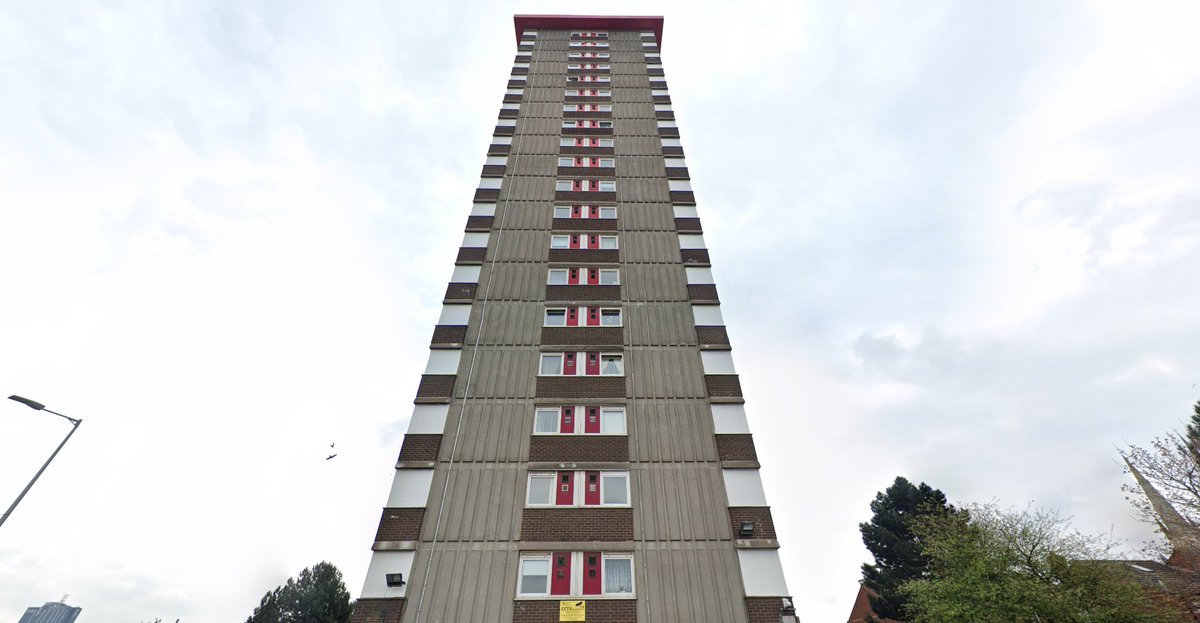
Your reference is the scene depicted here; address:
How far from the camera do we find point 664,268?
80.8 feet

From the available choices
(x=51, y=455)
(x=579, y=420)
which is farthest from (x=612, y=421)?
(x=51, y=455)

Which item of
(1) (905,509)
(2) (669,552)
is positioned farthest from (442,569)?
(1) (905,509)

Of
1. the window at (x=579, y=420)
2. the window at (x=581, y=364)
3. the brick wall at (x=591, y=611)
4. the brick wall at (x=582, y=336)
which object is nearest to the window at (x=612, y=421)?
the window at (x=579, y=420)

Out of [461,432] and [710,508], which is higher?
[461,432]

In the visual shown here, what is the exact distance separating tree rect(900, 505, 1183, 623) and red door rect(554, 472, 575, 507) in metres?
15.7

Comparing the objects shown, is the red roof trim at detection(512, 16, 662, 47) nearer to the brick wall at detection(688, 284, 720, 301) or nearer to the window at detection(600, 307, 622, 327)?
the brick wall at detection(688, 284, 720, 301)

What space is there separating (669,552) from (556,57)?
39857 millimetres

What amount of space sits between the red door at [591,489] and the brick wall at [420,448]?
211 inches

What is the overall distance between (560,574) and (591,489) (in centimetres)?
283

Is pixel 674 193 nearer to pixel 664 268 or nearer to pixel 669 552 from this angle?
pixel 664 268

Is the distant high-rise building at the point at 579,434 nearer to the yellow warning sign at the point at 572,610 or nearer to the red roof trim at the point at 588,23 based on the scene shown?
the yellow warning sign at the point at 572,610

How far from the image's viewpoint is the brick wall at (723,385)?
63.9ft

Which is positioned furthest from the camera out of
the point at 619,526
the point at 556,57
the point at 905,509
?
the point at 556,57

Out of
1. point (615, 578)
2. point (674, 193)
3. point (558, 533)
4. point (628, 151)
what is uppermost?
point (628, 151)
